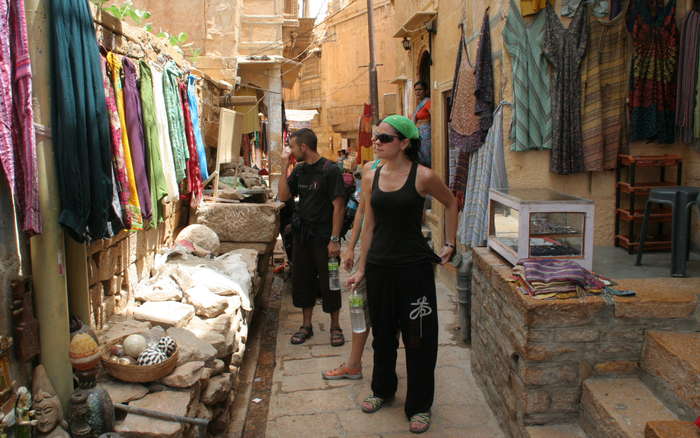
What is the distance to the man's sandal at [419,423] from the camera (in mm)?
3873

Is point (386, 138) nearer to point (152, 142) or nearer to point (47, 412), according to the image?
point (152, 142)

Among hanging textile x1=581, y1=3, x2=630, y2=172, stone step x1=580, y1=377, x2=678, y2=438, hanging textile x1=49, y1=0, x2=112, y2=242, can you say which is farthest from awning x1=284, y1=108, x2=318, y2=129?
stone step x1=580, y1=377, x2=678, y2=438

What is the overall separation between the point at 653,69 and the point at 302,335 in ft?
12.7

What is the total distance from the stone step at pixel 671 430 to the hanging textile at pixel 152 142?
369cm

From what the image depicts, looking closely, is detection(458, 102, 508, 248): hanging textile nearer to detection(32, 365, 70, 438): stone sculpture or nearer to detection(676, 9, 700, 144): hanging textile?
detection(676, 9, 700, 144): hanging textile

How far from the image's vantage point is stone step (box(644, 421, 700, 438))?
257cm

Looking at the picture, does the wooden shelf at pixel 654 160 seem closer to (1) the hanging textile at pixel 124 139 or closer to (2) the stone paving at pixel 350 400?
(2) the stone paving at pixel 350 400

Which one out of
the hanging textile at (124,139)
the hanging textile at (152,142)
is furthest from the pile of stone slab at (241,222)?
the hanging textile at (124,139)

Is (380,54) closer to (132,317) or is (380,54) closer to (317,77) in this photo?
(317,77)

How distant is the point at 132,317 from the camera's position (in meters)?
4.48

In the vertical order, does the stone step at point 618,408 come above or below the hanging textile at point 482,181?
below

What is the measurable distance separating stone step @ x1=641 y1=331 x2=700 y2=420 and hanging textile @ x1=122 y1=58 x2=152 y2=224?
138 inches

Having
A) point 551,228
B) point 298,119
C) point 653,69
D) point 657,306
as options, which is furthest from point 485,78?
point 298,119

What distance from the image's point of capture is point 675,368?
301 cm
